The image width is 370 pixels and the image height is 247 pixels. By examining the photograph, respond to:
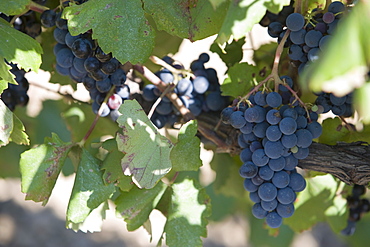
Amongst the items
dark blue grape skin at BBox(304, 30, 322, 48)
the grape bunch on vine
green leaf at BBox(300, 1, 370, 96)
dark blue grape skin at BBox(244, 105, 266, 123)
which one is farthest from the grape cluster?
green leaf at BBox(300, 1, 370, 96)

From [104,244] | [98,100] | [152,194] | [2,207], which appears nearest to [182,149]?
[152,194]

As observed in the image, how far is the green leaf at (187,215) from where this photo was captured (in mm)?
938

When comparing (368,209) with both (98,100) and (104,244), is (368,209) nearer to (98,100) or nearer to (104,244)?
(98,100)

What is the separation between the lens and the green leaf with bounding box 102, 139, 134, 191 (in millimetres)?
911

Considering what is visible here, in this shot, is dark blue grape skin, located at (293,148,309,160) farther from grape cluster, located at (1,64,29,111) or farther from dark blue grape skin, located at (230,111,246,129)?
grape cluster, located at (1,64,29,111)

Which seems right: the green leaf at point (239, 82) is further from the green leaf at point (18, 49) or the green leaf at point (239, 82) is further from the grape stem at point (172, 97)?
the green leaf at point (18, 49)

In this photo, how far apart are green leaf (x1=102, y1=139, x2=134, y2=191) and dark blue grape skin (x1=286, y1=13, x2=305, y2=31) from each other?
43cm

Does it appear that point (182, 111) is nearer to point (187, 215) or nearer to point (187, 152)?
point (187, 152)

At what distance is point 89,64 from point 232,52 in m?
0.38

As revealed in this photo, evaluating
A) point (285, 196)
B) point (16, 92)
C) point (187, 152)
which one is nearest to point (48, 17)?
point (16, 92)

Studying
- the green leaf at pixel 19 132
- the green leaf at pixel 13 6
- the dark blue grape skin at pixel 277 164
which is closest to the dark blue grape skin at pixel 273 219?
the dark blue grape skin at pixel 277 164

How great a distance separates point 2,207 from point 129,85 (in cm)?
212

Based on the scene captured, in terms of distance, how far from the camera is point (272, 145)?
848 millimetres

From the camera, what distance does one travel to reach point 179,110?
41.1 inches
